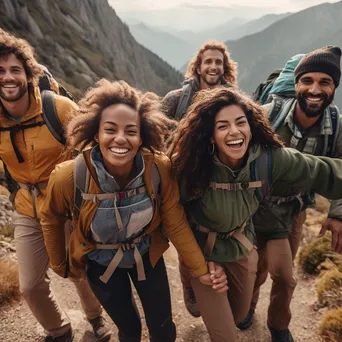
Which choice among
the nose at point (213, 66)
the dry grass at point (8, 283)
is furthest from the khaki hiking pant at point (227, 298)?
the nose at point (213, 66)

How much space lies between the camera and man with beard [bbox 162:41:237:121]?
5027 millimetres

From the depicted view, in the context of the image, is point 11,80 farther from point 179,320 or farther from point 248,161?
point 179,320

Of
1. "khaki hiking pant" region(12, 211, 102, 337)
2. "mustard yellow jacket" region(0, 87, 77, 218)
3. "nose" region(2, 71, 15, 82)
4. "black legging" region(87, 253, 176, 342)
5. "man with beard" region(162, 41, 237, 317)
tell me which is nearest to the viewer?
"black legging" region(87, 253, 176, 342)

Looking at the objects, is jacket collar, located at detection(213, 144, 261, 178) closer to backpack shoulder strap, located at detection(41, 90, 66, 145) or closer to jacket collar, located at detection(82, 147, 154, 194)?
jacket collar, located at detection(82, 147, 154, 194)

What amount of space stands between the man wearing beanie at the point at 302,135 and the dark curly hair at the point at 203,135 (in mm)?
675

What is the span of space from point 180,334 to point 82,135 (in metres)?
3.26

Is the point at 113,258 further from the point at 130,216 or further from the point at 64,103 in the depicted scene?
the point at 64,103

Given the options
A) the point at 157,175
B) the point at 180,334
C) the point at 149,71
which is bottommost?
the point at 180,334

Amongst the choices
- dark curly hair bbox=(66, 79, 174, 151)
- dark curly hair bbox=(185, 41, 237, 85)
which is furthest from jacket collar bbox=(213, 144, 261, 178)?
dark curly hair bbox=(185, 41, 237, 85)

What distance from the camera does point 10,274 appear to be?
4.67 meters

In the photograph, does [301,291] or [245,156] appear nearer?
[245,156]

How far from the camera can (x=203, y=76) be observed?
210 inches

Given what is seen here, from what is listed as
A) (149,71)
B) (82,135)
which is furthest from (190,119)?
(149,71)

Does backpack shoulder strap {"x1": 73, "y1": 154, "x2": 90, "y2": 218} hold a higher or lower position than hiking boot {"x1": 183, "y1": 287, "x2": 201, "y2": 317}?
higher
